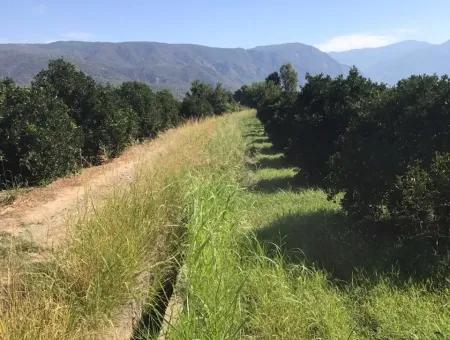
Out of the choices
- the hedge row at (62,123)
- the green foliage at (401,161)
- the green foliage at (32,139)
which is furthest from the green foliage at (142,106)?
the green foliage at (401,161)

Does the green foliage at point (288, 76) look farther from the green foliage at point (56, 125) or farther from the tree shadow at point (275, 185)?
the tree shadow at point (275, 185)

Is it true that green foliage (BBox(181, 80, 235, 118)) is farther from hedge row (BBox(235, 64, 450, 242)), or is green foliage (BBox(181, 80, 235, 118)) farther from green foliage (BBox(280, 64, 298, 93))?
hedge row (BBox(235, 64, 450, 242))

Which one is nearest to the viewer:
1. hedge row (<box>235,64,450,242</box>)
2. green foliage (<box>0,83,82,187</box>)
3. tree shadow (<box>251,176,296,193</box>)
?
hedge row (<box>235,64,450,242</box>)

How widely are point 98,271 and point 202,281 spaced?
0.87m

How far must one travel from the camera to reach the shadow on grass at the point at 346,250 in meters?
5.08

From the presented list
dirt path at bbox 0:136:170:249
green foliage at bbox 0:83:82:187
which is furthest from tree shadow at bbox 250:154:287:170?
green foliage at bbox 0:83:82:187

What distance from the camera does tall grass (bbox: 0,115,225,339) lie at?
3246 mm

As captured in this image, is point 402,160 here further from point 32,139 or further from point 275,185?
point 32,139

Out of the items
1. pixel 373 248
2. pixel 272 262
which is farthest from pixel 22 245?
pixel 373 248

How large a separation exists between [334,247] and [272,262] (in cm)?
129

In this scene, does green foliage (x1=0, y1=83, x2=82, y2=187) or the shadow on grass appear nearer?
the shadow on grass

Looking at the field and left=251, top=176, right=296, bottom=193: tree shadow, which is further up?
the field

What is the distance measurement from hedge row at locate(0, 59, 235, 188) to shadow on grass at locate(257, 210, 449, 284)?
629 centimetres

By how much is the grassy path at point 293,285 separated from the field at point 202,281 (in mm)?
12
